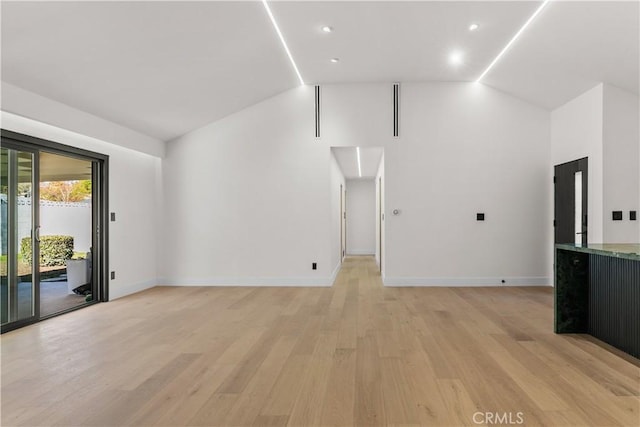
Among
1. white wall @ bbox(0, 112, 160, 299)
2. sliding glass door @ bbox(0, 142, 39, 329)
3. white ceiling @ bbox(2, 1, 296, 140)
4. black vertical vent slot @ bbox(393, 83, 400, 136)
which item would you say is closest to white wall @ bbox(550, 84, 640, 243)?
black vertical vent slot @ bbox(393, 83, 400, 136)

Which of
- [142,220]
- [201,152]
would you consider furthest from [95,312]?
[201,152]

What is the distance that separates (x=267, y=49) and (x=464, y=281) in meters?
4.63

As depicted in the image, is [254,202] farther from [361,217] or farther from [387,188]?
[361,217]

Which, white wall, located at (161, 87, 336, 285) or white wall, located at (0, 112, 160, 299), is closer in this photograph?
white wall, located at (0, 112, 160, 299)

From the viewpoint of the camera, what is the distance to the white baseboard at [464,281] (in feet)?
20.5

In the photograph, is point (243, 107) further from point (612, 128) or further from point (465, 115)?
point (612, 128)

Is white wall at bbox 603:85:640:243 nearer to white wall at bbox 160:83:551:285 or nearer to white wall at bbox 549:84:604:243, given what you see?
white wall at bbox 549:84:604:243

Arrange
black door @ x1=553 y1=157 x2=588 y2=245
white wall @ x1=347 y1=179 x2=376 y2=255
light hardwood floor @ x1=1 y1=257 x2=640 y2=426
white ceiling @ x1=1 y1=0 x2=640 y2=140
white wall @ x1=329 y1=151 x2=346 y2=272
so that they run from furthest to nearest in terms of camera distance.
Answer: white wall @ x1=347 y1=179 x2=376 y2=255
white wall @ x1=329 y1=151 x2=346 y2=272
black door @ x1=553 y1=157 x2=588 y2=245
white ceiling @ x1=1 y1=0 x2=640 y2=140
light hardwood floor @ x1=1 y1=257 x2=640 y2=426

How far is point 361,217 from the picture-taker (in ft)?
39.4

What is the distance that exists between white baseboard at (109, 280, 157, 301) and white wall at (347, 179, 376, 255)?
6.72 metres

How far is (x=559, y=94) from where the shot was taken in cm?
559

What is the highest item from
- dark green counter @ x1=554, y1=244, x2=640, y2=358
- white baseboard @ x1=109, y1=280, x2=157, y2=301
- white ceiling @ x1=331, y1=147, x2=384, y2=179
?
white ceiling @ x1=331, y1=147, x2=384, y2=179

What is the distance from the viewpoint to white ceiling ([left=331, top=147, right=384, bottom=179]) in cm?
677

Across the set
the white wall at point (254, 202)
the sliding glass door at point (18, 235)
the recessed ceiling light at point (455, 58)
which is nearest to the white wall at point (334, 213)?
the white wall at point (254, 202)
